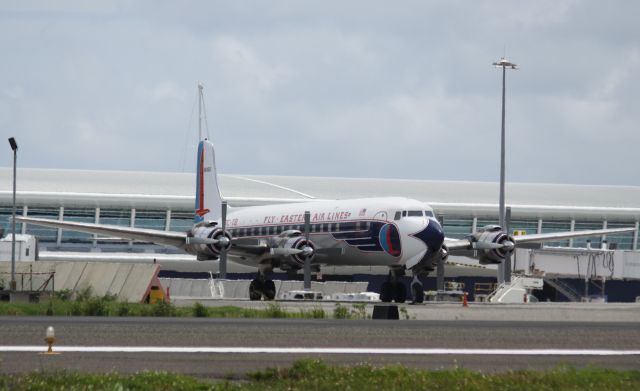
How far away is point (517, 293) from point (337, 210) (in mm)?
15396

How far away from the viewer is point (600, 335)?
24.5 m

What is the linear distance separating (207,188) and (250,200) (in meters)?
44.2

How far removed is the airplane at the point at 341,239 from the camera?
45.6m

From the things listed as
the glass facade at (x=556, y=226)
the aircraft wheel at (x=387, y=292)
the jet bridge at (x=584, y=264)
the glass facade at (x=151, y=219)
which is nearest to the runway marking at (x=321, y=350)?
the aircraft wheel at (x=387, y=292)

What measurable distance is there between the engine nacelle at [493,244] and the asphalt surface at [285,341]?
19424 mm

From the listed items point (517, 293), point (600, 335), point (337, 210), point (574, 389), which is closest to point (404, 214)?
point (337, 210)

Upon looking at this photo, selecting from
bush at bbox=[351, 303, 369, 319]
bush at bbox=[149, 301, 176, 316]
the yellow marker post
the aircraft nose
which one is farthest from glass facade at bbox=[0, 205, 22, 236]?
the yellow marker post

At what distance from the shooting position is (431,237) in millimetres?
44750

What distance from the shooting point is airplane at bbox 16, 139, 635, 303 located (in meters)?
45.6

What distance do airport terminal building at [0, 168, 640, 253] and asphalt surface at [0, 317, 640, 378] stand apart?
72.0m

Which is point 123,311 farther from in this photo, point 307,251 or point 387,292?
point 307,251

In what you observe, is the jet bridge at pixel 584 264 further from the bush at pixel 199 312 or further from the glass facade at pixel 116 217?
the bush at pixel 199 312

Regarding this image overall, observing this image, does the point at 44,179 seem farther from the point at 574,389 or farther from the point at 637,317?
the point at 574,389

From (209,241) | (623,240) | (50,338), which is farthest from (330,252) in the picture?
(623,240)
